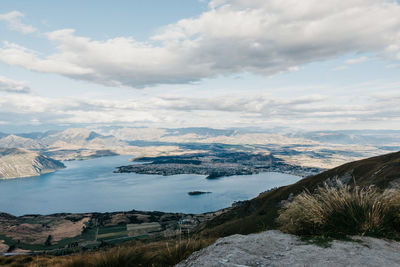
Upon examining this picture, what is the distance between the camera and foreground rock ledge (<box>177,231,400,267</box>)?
5418 millimetres

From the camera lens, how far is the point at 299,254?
19.6 ft

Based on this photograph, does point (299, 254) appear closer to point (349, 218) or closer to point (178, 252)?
point (349, 218)

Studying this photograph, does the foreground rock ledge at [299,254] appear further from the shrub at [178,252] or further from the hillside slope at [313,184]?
the hillside slope at [313,184]

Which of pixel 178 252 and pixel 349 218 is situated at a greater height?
pixel 349 218

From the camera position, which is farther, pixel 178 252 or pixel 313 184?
pixel 313 184

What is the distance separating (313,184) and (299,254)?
57227 millimetres

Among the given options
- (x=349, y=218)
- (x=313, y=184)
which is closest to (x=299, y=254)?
(x=349, y=218)

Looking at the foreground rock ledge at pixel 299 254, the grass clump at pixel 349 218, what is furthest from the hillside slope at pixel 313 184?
the foreground rock ledge at pixel 299 254

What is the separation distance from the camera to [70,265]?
728 centimetres

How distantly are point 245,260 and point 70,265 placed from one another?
5.62 m

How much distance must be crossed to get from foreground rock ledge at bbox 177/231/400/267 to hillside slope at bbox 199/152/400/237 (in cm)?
2622

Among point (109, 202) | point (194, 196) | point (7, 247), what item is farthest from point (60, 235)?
point (194, 196)

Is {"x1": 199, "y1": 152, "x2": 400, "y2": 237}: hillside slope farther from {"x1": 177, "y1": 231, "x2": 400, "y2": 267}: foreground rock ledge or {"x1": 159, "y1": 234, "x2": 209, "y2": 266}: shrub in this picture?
{"x1": 177, "y1": 231, "x2": 400, "y2": 267}: foreground rock ledge

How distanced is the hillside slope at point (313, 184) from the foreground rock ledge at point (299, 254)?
26.2m
